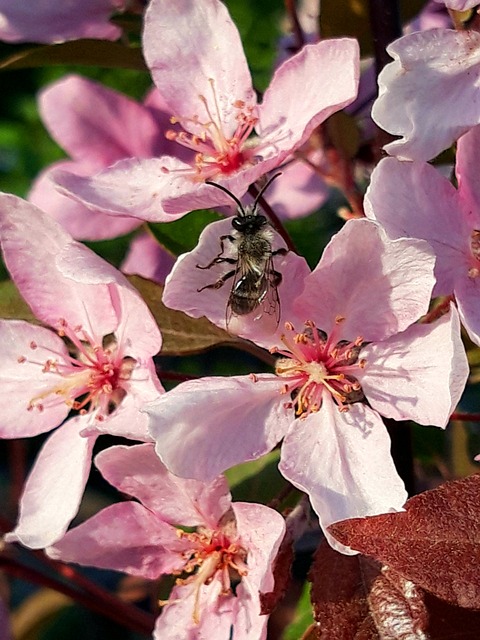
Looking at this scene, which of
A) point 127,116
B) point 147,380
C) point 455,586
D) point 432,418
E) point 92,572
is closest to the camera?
point 455,586

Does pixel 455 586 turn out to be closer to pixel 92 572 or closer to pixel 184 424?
→ pixel 184 424

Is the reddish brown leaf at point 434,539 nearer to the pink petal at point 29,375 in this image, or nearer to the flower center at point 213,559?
the flower center at point 213,559

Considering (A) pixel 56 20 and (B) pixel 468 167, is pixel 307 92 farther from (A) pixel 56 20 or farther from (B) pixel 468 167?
(A) pixel 56 20

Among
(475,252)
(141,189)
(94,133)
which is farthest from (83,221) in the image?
(475,252)

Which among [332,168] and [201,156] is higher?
[201,156]

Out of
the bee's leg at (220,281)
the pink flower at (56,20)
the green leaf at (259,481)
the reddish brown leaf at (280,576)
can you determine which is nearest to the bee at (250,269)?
the bee's leg at (220,281)

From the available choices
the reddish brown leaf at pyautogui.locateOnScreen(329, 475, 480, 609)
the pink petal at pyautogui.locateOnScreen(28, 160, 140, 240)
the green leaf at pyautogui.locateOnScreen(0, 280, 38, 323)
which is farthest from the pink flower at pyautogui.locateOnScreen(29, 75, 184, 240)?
the reddish brown leaf at pyautogui.locateOnScreen(329, 475, 480, 609)

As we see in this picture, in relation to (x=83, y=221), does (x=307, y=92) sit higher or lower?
higher

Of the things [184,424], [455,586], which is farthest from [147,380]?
[455,586]
